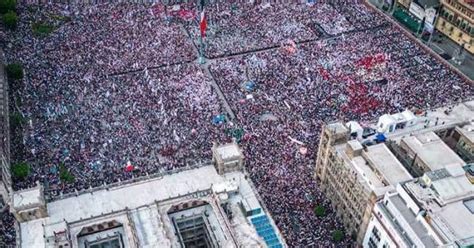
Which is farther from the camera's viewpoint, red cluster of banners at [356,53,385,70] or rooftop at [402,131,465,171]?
red cluster of banners at [356,53,385,70]

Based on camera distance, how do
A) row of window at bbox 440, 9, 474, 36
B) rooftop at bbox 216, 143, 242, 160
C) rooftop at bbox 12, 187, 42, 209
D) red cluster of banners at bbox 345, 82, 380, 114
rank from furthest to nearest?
row of window at bbox 440, 9, 474, 36 < red cluster of banners at bbox 345, 82, 380, 114 < rooftop at bbox 216, 143, 242, 160 < rooftop at bbox 12, 187, 42, 209

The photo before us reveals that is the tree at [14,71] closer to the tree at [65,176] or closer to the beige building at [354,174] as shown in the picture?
the tree at [65,176]

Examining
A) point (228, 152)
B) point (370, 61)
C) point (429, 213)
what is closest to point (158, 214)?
point (228, 152)

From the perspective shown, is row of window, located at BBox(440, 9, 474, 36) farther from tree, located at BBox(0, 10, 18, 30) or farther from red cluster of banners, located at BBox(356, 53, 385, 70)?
tree, located at BBox(0, 10, 18, 30)

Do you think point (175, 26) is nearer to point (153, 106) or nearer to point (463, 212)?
point (153, 106)

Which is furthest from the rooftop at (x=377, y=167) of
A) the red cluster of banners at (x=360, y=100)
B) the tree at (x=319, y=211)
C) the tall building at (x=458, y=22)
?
the tall building at (x=458, y=22)

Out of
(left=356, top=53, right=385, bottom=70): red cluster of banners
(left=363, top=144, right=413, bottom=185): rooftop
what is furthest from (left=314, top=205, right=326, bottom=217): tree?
(left=356, top=53, right=385, bottom=70): red cluster of banners

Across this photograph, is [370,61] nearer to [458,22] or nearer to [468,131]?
[458,22]
